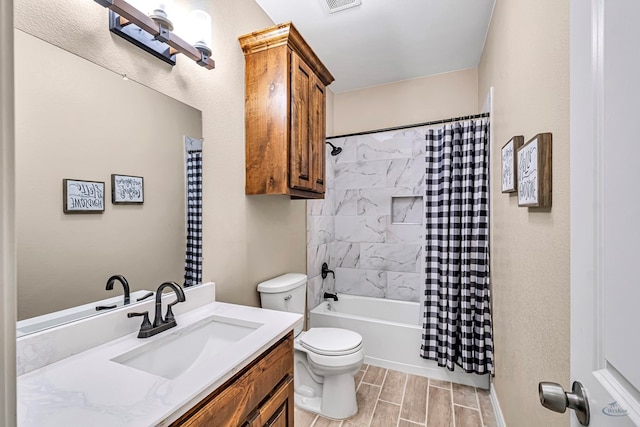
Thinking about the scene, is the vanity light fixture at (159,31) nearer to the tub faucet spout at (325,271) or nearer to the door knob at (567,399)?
the door knob at (567,399)

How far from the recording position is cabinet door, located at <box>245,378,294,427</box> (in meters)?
1.09

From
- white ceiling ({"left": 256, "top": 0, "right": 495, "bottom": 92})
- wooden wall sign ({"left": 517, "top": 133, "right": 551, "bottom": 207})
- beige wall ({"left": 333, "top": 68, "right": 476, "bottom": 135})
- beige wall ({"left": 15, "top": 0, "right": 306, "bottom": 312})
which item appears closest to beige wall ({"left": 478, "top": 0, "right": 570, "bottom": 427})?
wooden wall sign ({"left": 517, "top": 133, "right": 551, "bottom": 207})

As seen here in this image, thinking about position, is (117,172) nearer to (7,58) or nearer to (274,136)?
(274,136)

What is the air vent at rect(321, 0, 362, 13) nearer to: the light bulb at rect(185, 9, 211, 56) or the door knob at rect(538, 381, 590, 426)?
the light bulb at rect(185, 9, 211, 56)

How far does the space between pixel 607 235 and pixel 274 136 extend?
1.57m

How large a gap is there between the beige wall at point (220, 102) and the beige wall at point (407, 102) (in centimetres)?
140

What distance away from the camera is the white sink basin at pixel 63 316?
897 mm

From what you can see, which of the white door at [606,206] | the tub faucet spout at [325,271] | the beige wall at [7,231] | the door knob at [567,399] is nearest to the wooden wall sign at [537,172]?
the white door at [606,206]

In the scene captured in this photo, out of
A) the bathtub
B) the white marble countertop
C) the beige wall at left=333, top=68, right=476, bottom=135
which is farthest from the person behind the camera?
the beige wall at left=333, top=68, right=476, bottom=135

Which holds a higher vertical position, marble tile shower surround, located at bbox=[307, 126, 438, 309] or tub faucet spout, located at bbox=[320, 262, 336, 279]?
marble tile shower surround, located at bbox=[307, 126, 438, 309]

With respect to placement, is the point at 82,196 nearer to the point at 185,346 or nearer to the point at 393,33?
the point at 185,346

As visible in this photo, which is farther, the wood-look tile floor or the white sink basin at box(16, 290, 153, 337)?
the wood-look tile floor

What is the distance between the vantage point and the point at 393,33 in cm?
226

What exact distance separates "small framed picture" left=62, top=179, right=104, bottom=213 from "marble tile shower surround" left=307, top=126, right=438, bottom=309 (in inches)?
72.4
